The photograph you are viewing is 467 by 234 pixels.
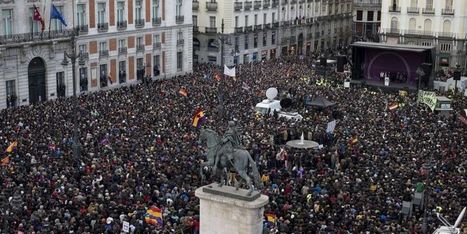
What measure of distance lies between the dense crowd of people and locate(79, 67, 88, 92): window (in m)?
5.12

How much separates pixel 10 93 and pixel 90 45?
29.0 feet

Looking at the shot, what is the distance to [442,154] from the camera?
35.2 metres

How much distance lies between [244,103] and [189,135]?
11.7 m

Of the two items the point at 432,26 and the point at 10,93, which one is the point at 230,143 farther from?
the point at 432,26

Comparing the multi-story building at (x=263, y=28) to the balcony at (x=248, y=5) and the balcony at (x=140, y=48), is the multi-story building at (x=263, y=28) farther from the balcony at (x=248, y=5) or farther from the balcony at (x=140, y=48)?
the balcony at (x=140, y=48)

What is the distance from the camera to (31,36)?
2034 inches

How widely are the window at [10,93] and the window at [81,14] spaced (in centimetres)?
804

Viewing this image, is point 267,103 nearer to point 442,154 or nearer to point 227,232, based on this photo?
point 442,154

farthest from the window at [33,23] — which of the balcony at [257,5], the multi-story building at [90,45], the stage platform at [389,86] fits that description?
the balcony at [257,5]

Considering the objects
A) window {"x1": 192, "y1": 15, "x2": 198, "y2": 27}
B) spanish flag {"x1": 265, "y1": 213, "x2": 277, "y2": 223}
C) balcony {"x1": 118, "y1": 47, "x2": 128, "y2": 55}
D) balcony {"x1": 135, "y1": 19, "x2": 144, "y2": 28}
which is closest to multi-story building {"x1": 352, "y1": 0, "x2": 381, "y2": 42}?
window {"x1": 192, "y1": 15, "x2": 198, "y2": 27}

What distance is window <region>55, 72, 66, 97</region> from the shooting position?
55219 millimetres

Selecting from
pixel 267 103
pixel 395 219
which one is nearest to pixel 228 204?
pixel 395 219

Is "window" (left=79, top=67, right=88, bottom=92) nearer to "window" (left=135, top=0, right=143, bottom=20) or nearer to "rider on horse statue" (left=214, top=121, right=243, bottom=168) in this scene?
"window" (left=135, top=0, right=143, bottom=20)

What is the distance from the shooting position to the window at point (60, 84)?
181ft
